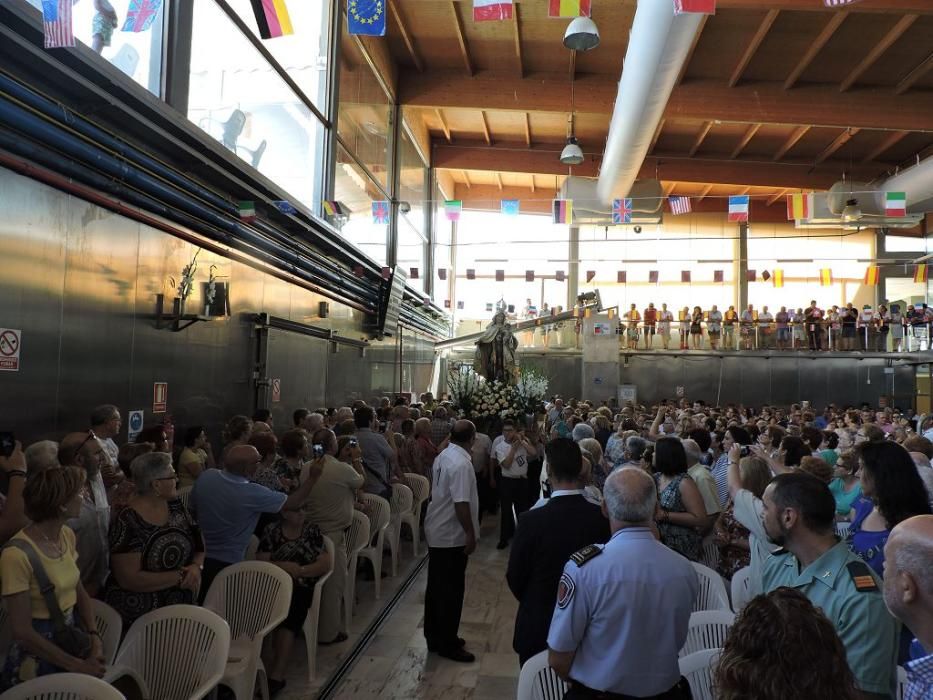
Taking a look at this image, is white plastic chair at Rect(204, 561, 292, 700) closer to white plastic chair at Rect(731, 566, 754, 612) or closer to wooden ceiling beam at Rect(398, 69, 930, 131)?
white plastic chair at Rect(731, 566, 754, 612)

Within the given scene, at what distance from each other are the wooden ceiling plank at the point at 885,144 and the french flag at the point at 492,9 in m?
16.9

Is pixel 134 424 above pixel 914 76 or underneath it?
underneath

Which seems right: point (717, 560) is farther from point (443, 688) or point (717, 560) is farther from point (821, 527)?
point (821, 527)

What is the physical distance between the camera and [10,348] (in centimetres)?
446

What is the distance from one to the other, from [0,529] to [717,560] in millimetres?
4024

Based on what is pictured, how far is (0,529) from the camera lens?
126 inches

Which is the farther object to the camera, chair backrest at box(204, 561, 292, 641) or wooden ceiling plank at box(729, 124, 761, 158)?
wooden ceiling plank at box(729, 124, 761, 158)

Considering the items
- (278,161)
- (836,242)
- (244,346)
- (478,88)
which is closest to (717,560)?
(244,346)

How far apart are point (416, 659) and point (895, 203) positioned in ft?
57.1

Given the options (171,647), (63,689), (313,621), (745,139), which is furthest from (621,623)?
(745,139)

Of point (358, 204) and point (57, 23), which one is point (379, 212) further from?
point (57, 23)

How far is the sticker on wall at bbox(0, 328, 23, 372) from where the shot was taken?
14.4 ft

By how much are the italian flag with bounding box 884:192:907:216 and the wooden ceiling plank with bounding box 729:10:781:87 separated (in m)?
5.18

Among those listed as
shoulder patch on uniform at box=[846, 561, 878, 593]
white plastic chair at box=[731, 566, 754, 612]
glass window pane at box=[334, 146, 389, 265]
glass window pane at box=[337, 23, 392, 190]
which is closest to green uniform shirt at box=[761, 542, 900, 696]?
shoulder patch on uniform at box=[846, 561, 878, 593]
